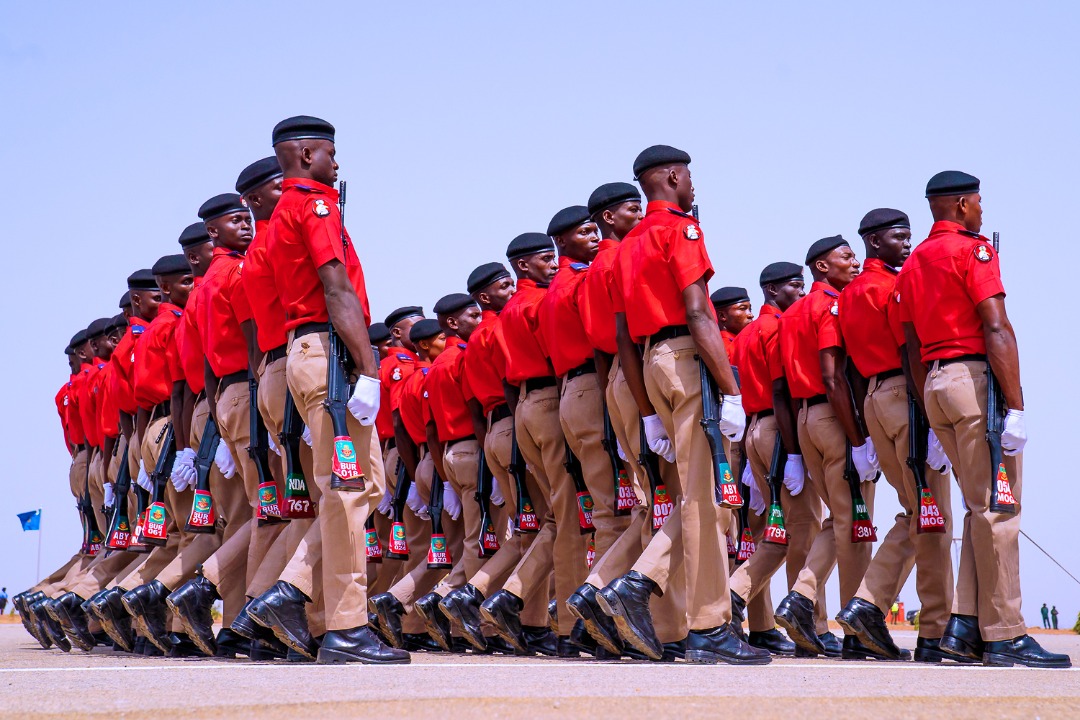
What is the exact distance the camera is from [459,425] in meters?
10.5

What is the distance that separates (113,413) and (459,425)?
128 inches

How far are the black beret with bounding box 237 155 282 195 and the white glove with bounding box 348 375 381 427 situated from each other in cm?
233

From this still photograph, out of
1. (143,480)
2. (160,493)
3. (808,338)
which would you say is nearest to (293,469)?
(160,493)

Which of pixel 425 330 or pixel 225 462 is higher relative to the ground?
pixel 425 330

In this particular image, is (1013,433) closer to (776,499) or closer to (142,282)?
(776,499)

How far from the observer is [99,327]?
13930 mm

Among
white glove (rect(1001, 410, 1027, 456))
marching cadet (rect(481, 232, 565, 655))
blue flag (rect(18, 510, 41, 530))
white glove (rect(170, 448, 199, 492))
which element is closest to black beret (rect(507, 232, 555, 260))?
marching cadet (rect(481, 232, 565, 655))

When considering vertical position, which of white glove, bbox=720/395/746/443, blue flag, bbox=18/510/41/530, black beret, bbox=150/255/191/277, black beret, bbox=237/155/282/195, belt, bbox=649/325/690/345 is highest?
black beret, bbox=237/155/282/195

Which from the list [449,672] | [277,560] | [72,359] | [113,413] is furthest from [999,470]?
[72,359]

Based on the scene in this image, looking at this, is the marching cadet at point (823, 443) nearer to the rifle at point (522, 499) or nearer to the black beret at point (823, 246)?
the black beret at point (823, 246)

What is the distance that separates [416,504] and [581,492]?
2.91m

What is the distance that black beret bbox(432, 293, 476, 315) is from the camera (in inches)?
467

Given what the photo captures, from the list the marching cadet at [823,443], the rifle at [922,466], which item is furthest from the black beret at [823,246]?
the rifle at [922,466]

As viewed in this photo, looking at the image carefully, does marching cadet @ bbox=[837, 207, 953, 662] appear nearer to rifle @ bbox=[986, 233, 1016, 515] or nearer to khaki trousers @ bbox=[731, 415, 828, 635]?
khaki trousers @ bbox=[731, 415, 828, 635]
